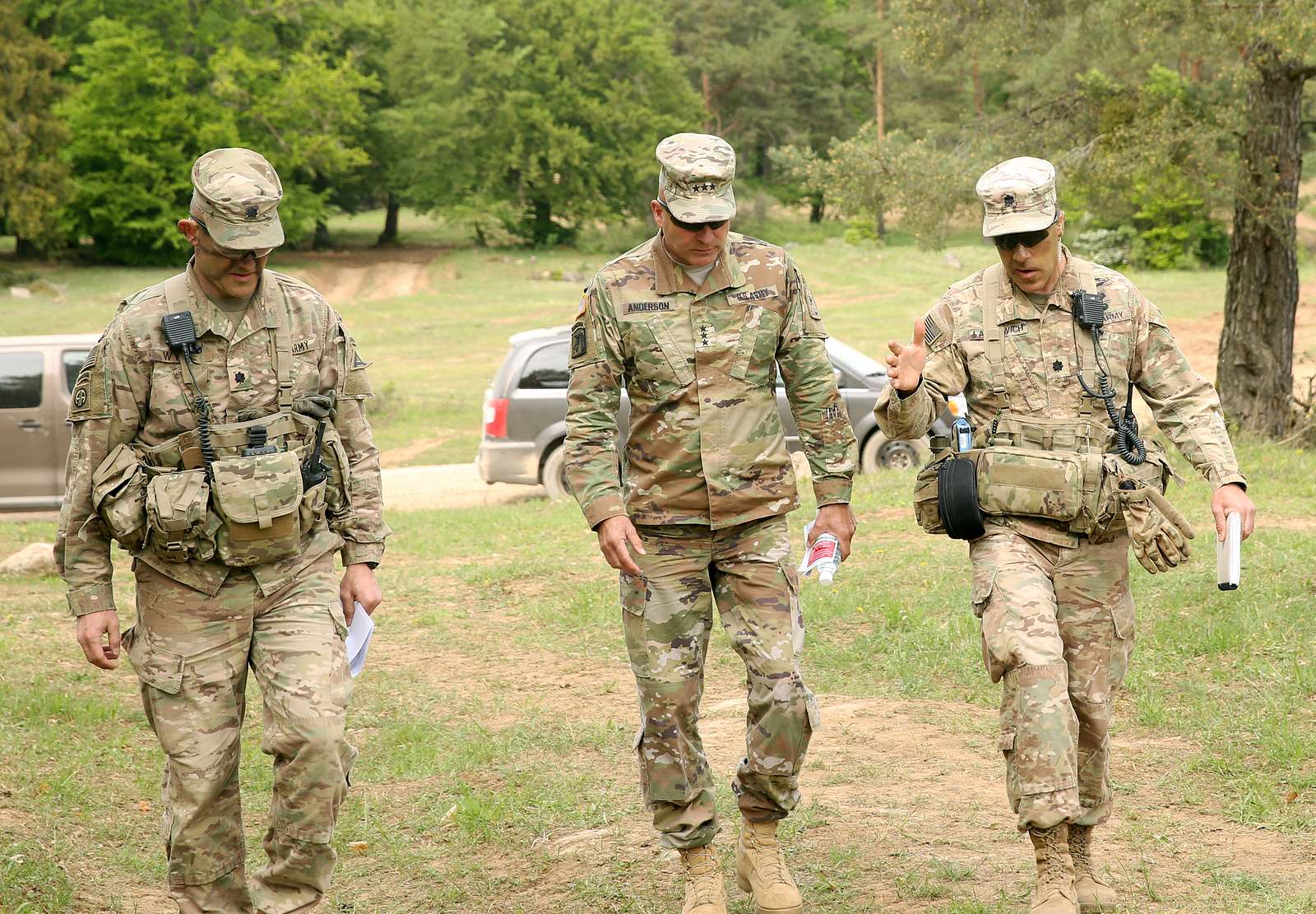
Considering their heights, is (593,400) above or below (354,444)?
above

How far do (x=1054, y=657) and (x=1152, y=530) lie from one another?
512 mm

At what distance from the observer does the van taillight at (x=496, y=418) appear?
1360 cm

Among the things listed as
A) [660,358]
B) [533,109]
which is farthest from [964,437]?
[533,109]

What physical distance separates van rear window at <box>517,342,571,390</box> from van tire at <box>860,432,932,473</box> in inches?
119

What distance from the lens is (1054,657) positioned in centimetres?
437

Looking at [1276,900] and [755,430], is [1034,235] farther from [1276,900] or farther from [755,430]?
[1276,900]

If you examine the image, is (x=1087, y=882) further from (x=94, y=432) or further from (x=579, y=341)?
(x=94, y=432)

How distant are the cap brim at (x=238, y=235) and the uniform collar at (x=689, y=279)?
1210 mm

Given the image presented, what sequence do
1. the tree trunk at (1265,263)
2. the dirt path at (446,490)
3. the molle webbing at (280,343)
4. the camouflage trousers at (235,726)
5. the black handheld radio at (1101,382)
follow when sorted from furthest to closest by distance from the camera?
1. the dirt path at (446,490)
2. the tree trunk at (1265,263)
3. the black handheld radio at (1101,382)
4. the molle webbing at (280,343)
5. the camouflage trousers at (235,726)

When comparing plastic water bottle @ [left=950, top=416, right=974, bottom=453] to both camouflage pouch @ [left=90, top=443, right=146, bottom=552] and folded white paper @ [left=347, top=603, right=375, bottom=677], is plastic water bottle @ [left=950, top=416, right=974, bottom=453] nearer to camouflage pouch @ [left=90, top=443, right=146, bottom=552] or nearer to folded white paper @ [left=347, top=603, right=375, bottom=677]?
folded white paper @ [left=347, top=603, right=375, bottom=677]

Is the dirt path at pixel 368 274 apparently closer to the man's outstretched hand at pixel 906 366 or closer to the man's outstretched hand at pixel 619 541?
the man's outstretched hand at pixel 619 541

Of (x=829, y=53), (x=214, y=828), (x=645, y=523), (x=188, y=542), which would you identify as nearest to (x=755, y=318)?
(x=645, y=523)

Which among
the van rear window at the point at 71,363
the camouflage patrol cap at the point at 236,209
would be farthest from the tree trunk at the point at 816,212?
the camouflage patrol cap at the point at 236,209

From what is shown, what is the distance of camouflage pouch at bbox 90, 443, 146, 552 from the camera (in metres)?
4.22
